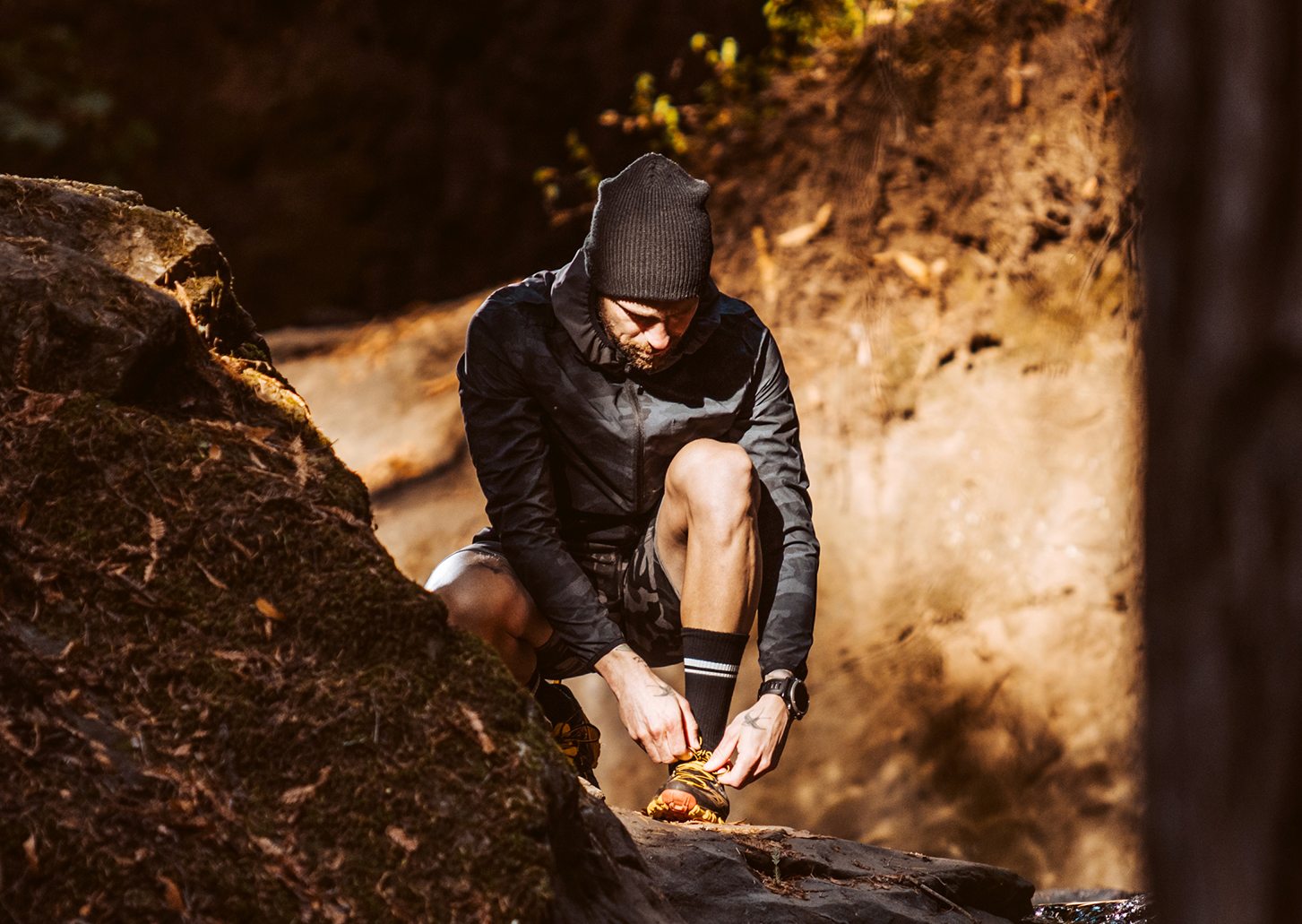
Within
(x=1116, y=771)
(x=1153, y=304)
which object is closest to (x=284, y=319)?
(x=1116, y=771)

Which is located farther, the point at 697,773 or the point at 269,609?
the point at 697,773

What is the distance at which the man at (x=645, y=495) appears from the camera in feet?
10.0

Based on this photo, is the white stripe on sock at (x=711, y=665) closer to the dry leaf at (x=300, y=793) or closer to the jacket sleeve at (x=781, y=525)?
the jacket sleeve at (x=781, y=525)

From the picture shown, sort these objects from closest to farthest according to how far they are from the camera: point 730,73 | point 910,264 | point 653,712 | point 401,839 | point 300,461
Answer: point 401,839, point 300,461, point 653,712, point 910,264, point 730,73

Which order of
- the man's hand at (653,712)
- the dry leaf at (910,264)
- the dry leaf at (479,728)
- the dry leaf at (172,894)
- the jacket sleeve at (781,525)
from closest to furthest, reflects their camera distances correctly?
the dry leaf at (172,894) → the dry leaf at (479,728) → the man's hand at (653,712) → the jacket sleeve at (781,525) → the dry leaf at (910,264)

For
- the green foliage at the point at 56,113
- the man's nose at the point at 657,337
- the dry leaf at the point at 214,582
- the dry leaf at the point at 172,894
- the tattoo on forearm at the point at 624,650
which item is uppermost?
the green foliage at the point at 56,113

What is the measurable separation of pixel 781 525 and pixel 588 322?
2.34 feet

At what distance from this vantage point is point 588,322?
3162 mm

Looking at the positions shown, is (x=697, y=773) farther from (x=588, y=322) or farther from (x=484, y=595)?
(x=588, y=322)

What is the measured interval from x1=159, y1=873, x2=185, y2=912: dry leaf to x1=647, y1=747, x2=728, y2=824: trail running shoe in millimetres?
1391

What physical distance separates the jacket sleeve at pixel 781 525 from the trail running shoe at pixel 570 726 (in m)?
0.55

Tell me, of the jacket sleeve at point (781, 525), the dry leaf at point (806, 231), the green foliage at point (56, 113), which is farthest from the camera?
the green foliage at point (56, 113)

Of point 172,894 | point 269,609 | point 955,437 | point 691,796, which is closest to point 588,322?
point 691,796

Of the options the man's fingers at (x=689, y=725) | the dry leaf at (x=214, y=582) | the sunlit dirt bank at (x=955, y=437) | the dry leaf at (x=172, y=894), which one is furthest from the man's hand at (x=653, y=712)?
the sunlit dirt bank at (x=955, y=437)
